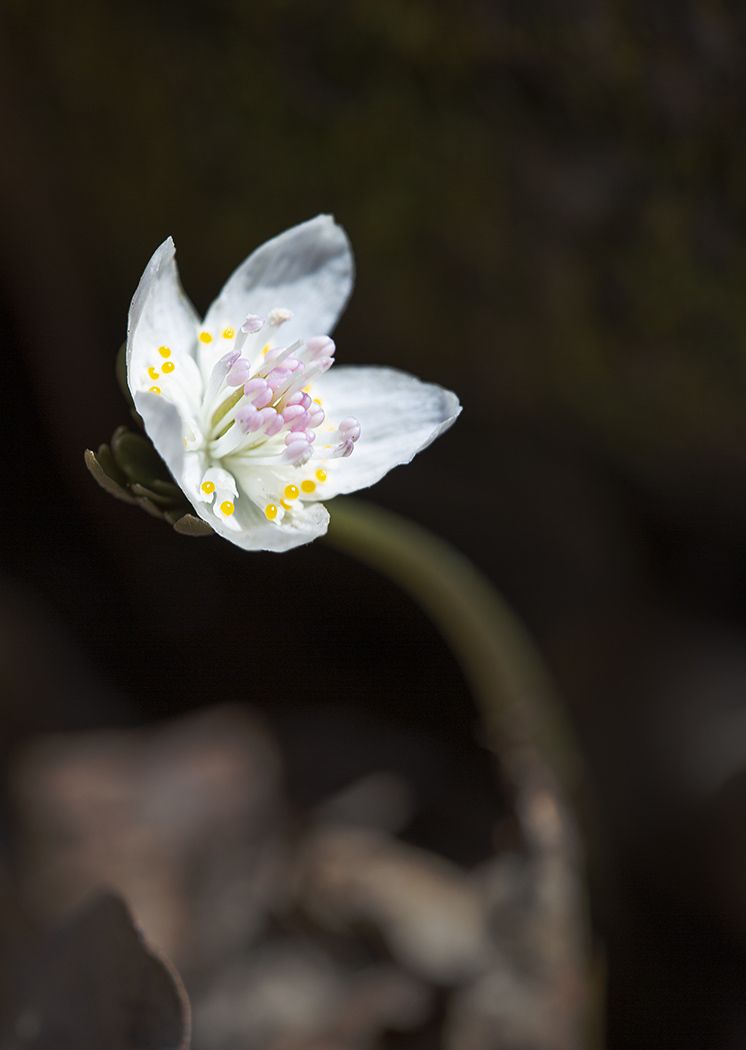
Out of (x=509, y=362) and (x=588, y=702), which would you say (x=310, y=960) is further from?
(x=509, y=362)

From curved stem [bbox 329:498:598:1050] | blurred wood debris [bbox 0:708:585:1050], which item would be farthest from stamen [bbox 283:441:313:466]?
blurred wood debris [bbox 0:708:585:1050]

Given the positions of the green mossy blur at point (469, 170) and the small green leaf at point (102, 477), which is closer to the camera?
the small green leaf at point (102, 477)

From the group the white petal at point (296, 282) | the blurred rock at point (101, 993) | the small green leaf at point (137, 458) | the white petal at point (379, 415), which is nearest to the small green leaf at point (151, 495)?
the small green leaf at point (137, 458)

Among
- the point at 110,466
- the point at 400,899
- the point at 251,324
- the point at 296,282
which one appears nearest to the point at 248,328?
the point at 251,324

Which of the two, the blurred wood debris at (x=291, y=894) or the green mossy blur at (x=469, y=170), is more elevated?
the green mossy blur at (x=469, y=170)

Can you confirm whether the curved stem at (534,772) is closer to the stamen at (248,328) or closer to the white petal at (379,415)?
the white petal at (379,415)

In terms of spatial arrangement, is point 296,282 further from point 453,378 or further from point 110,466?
point 453,378

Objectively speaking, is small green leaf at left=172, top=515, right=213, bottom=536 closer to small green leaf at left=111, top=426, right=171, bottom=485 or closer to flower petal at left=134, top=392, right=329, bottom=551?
flower petal at left=134, top=392, right=329, bottom=551
